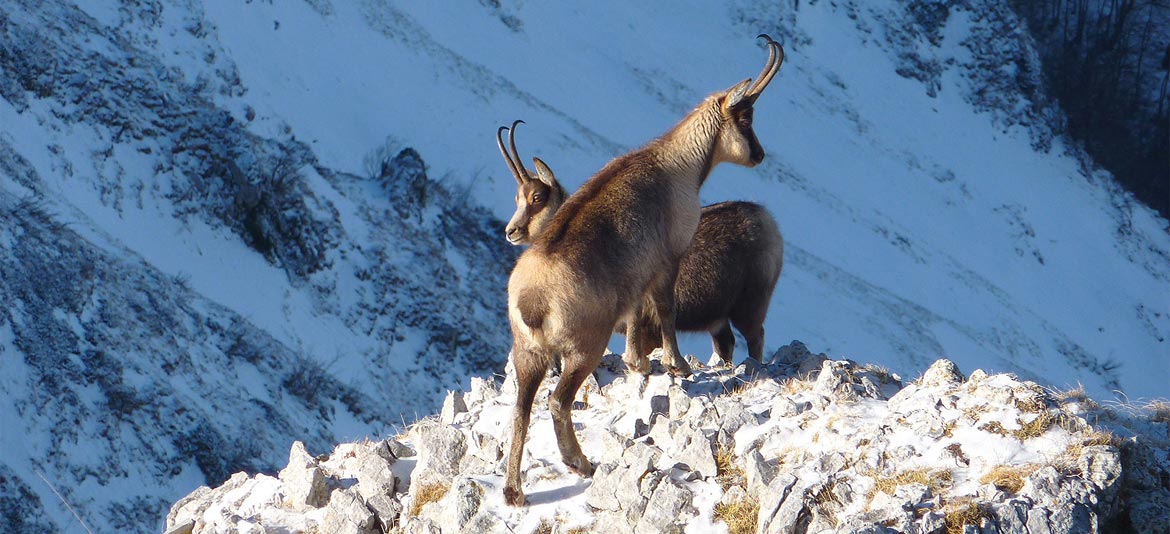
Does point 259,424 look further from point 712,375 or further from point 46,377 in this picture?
point 712,375

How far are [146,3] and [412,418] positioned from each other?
1043 cm

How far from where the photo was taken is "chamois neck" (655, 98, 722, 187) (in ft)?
28.1

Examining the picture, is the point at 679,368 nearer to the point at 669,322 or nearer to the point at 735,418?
the point at 669,322

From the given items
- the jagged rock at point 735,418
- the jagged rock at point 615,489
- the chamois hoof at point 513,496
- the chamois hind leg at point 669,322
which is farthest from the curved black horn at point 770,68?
the chamois hoof at point 513,496

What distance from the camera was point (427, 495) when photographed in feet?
23.9

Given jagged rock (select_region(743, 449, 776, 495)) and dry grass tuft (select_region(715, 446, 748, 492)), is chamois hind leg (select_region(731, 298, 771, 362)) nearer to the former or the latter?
dry grass tuft (select_region(715, 446, 748, 492))

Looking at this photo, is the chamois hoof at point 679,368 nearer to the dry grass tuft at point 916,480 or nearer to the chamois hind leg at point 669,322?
the chamois hind leg at point 669,322

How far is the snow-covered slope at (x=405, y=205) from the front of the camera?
16141mm

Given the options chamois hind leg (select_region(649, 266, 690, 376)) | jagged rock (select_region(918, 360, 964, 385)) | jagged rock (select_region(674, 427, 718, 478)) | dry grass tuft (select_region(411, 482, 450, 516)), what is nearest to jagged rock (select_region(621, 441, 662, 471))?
jagged rock (select_region(674, 427, 718, 478))

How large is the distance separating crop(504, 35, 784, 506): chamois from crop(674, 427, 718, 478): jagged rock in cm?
57

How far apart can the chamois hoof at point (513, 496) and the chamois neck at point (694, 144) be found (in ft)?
8.53

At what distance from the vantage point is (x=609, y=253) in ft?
23.9

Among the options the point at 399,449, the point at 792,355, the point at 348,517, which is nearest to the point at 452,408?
the point at 399,449

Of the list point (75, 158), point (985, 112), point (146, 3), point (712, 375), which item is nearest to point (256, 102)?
point (146, 3)
